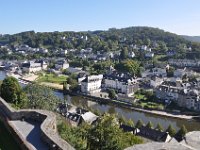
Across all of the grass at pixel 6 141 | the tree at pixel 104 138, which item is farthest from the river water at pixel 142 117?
the grass at pixel 6 141

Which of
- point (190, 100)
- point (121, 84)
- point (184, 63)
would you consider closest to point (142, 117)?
point (190, 100)

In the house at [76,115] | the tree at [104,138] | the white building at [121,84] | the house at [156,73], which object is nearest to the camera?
the tree at [104,138]

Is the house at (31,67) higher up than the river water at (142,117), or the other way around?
the river water at (142,117)

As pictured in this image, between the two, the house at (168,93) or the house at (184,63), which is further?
the house at (184,63)

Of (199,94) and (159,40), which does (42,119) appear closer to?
→ (199,94)

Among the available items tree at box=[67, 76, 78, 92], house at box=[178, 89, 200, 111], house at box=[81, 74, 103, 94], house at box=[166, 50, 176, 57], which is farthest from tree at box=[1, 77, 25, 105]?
house at box=[166, 50, 176, 57]

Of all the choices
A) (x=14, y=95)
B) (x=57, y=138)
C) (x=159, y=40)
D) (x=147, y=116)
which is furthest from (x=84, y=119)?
(x=159, y=40)

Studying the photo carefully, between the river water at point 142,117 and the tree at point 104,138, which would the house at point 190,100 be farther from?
the tree at point 104,138
